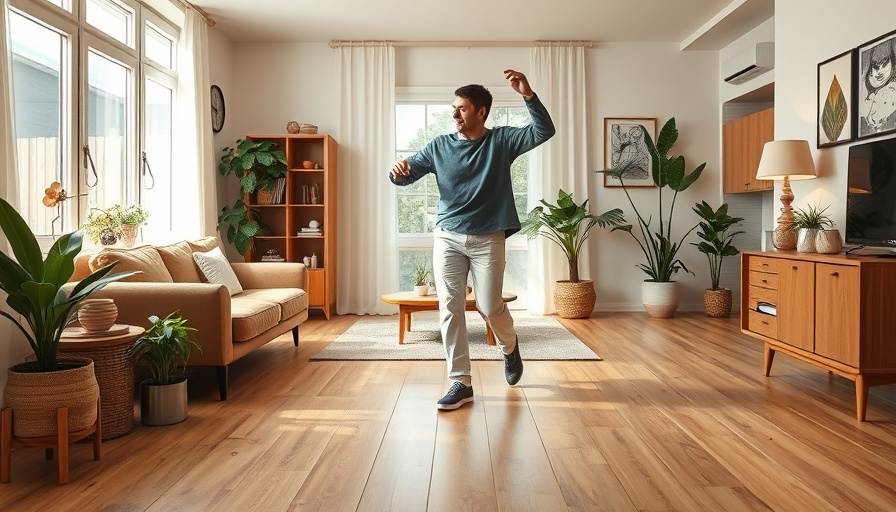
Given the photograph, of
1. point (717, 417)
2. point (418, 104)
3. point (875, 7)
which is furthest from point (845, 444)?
point (418, 104)

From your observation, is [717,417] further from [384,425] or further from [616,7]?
[616,7]

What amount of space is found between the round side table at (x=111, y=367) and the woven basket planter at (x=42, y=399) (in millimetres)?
311

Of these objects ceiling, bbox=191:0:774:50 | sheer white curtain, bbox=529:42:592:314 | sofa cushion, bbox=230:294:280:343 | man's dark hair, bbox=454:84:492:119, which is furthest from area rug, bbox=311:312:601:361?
ceiling, bbox=191:0:774:50

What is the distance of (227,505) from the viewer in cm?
204

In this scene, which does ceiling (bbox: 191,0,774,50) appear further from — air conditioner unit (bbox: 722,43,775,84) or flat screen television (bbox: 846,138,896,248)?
flat screen television (bbox: 846,138,896,248)

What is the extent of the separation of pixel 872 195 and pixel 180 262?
Result: 3.81 metres

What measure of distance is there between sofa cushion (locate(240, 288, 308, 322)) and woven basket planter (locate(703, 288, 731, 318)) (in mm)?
3758

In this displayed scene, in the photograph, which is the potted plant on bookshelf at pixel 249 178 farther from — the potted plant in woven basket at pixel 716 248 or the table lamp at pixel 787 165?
the table lamp at pixel 787 165

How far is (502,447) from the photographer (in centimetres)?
262

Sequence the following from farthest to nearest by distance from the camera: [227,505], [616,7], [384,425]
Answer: [616,7] → [384,425] → [227,505]

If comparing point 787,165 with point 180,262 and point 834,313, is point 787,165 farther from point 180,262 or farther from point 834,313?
point 180,262

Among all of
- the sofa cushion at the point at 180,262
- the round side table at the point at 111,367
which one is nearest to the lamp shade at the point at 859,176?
the round side table at the point at 111,367

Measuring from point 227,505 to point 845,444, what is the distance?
2211mm

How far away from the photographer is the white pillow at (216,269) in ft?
14.9
